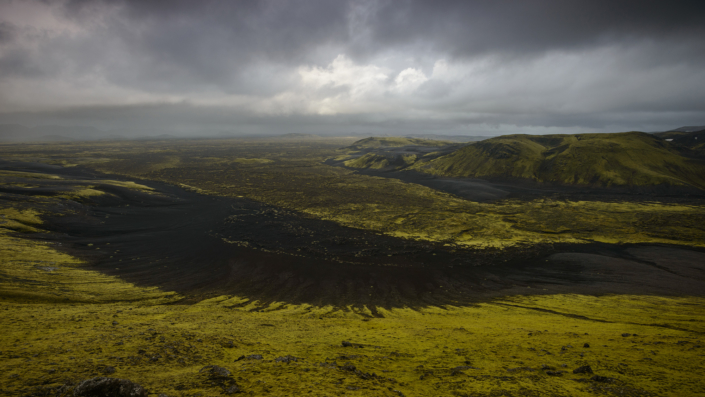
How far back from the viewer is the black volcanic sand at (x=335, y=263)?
20.1m

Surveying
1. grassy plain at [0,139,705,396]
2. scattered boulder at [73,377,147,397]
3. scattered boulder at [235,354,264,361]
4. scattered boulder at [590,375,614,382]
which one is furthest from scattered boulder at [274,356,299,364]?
scattered boulder at [590,375,614,382]

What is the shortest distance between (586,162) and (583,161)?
2.64 feet

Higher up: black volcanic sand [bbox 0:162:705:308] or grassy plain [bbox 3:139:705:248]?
grassy plain [bbox 3:139:705:248]

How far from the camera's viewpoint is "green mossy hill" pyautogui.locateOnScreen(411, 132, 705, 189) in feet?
203

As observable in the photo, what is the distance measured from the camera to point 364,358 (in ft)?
32.3

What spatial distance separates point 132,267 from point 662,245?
53.2m

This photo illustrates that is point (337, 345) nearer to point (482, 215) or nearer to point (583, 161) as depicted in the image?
point (482, 215)

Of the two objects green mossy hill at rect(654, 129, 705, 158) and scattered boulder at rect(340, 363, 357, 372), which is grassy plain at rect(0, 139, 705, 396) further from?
green mossy hill at rect(654, 129, 705, 158)

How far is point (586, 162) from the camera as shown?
70.2 metres

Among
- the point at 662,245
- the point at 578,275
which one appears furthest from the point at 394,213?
the point at 662,245

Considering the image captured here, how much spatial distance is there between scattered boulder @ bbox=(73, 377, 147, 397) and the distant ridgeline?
8444 cm

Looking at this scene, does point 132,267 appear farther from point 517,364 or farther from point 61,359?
point 517,364

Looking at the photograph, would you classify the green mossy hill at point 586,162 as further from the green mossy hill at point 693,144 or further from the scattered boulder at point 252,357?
the scattered boulder at point 252,357

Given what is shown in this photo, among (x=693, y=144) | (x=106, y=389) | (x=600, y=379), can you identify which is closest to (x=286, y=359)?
(x=106, y=389)
